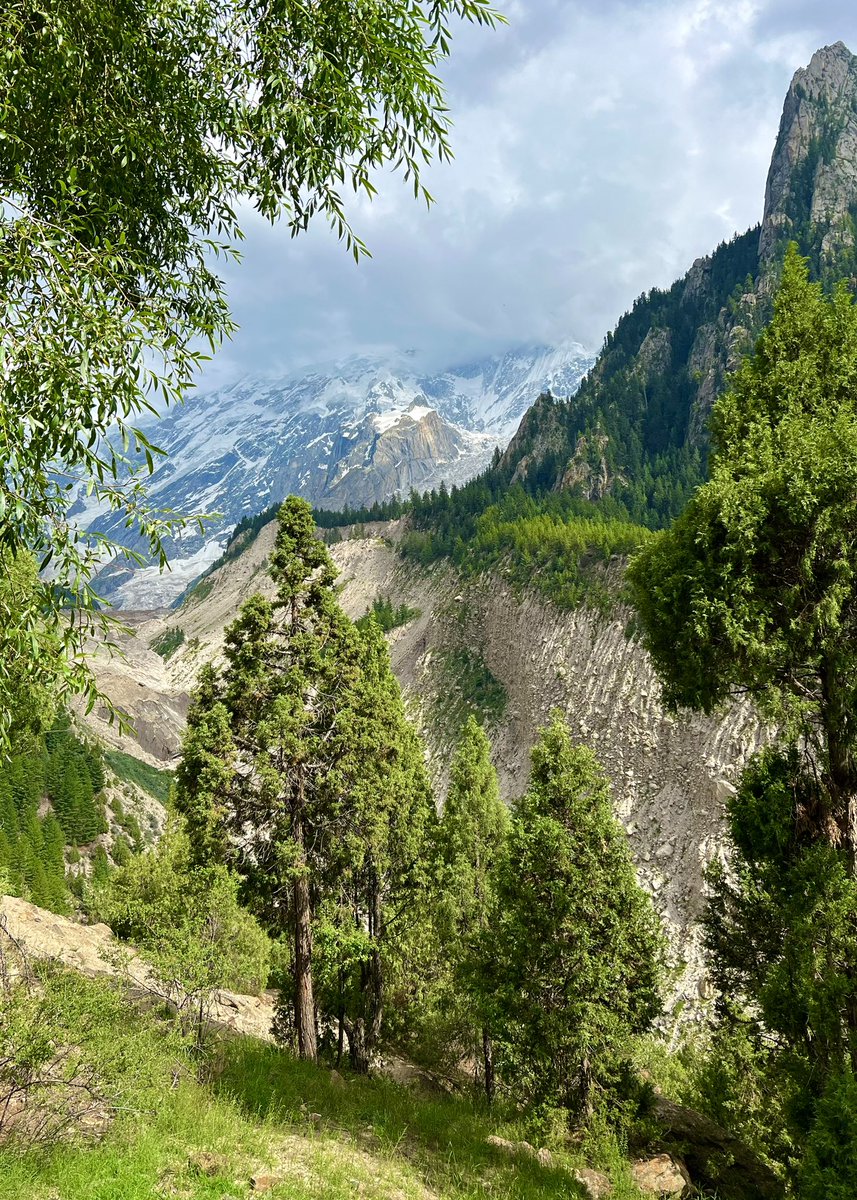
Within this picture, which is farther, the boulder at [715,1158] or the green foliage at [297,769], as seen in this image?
the green foliage at [297,769]

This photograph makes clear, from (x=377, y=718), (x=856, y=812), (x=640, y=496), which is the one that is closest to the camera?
(x=856, y=812)

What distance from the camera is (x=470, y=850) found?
71.4ft

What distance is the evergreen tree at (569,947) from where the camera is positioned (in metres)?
13.6

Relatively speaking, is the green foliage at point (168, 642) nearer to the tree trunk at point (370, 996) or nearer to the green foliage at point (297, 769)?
the tree trunk at point (370, 996)

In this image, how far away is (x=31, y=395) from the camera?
406 centimetres

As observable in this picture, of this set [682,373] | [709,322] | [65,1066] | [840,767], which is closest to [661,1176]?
[840,767]

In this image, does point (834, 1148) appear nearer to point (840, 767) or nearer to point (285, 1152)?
point (840, 767)

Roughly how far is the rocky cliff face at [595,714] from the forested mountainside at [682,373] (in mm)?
40317

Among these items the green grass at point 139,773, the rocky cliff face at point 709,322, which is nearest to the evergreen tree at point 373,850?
the green grass at point 139,773

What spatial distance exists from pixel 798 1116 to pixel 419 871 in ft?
46.7

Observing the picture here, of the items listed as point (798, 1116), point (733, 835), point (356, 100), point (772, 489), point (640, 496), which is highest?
point (640, 496)

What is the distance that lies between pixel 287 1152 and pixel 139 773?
12609 centimetres

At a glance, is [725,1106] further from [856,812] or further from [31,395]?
[31,395]

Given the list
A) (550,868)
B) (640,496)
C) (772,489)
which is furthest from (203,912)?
(640,496)
